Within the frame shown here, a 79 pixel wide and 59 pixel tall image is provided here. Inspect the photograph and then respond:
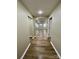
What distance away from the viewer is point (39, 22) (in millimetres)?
13750

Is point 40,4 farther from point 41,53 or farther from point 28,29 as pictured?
point 41,53

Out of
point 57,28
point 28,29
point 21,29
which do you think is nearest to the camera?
point 21,29

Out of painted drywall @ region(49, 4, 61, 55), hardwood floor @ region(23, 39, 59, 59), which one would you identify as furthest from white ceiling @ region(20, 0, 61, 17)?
hardwood floor @ region(23, 39, 59, 59)

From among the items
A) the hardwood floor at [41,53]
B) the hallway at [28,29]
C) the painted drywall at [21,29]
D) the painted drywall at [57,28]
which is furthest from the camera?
the hardwood floor at [41,53]

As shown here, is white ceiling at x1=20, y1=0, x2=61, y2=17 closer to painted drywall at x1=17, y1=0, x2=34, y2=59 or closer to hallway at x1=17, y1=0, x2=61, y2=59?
hallway at x1=17, y1=0, x2=61, y2=59

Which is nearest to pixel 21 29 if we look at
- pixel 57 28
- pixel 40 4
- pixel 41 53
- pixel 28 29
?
pixel 40 4

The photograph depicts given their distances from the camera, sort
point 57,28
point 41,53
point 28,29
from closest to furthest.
→ 1. point 57,28
2. point 41,53
3. point 28,29

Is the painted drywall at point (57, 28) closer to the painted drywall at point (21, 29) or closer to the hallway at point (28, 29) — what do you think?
the hallway at point (28, 29)

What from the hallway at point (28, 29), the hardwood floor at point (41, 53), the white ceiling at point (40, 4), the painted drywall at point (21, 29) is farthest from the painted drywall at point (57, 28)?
the painted drywall at point (21, 29)

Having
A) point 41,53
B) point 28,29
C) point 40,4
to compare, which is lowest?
point 41,53
